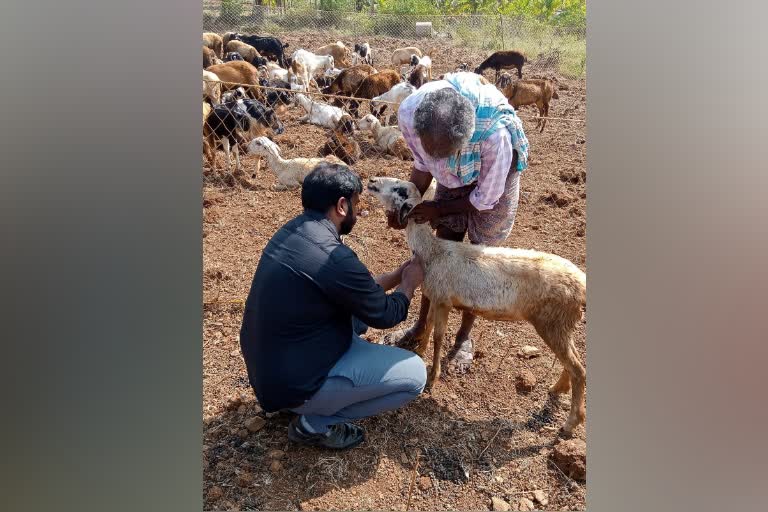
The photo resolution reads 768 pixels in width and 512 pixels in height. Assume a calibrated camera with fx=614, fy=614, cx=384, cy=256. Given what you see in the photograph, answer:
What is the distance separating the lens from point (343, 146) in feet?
29.5

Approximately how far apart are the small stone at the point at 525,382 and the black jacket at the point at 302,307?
57.6 inches

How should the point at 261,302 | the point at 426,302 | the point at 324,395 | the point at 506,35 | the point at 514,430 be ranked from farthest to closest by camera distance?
the point at 506,35 → the point at 426,302 → the point at 514,430 → the point at 324,395 → the point at 261,302

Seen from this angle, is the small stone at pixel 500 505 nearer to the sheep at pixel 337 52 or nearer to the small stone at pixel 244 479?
the small stone at pixel 244 479

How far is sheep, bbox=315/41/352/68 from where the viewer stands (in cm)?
1670

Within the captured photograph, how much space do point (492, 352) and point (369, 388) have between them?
63.1 inches

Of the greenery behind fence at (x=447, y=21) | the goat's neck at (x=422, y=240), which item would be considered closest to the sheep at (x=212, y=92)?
the goat's neck at (x=422, y=240)

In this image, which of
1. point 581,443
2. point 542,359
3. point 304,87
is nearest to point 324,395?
point 581,443

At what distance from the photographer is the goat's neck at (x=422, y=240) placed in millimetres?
4145

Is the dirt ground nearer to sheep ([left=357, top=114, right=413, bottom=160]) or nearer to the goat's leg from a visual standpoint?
the goat's leg

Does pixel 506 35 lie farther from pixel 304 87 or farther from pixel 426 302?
pixel 426 302

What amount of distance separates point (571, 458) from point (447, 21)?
1904 cm

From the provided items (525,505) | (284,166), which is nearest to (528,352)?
(525,505)

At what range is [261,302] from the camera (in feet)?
10.4

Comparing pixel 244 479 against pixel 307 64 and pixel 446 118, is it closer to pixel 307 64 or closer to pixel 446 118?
pixel 446 118
